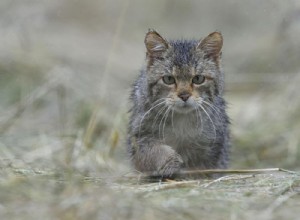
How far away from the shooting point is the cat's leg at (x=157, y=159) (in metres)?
6.45

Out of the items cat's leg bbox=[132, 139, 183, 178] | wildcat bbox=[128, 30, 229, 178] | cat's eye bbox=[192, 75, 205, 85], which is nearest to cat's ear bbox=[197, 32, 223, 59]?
wildcat bbox=[128, 30, 229, 178]

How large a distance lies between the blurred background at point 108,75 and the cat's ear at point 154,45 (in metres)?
0.83

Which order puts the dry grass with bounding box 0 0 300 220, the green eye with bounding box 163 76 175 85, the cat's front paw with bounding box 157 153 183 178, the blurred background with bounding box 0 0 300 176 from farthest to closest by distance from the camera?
the blurred background with bounding box 0 0 300 176, the green eye with bounding box 163 76 175 85, the cat's front paw with bounding box 157 153 183 178, the dry grass with bounding box 0 0 300 220

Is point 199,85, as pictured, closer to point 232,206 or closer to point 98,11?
point 232,206

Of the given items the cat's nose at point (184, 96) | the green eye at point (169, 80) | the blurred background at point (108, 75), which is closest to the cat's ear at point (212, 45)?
the green eye at point (169, 80)

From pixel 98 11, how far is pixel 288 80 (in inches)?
238

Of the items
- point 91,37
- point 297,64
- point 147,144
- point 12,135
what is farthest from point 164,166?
point 91,37

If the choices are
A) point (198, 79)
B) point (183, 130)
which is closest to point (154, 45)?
point (198, 79)

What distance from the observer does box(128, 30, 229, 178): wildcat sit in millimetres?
6527

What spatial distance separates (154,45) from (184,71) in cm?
39

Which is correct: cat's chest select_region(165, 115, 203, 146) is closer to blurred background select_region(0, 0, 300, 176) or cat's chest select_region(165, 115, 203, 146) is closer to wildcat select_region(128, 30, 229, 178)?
wildcat select_region(128, 30, 229, 178)

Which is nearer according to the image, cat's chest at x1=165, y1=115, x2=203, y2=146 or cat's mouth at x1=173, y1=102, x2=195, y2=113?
cat's mouth at x1=173, y1=102, x2=195, y2=113

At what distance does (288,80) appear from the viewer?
32.9 ft

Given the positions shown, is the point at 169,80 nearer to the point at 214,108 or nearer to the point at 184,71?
the point at 184,71
